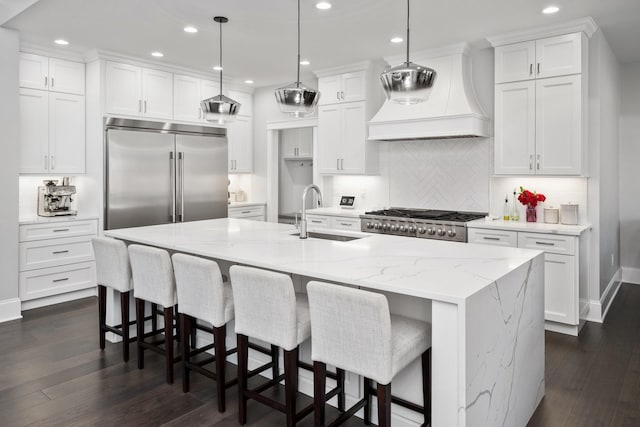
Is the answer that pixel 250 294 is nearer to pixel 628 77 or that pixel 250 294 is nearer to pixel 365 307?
pixel 365 307

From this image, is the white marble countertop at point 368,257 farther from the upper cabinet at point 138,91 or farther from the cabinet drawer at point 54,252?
the upper cabinet at point 138,91

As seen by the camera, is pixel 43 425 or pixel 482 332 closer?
pixel 482 332

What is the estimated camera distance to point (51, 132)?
16.2 ft

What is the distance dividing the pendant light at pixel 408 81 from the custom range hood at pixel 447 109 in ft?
7.26

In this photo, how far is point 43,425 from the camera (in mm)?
2502

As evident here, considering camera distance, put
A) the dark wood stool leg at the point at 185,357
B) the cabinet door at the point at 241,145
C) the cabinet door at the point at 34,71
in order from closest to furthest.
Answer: the dark wood stool leg at the point at 185,357 → the cabinet door at the point at 34,71 → the cabinet door at the point at 241,145

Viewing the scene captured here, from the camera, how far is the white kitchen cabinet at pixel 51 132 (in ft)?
15.6

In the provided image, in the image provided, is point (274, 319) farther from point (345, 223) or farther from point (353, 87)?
point (353, 87)

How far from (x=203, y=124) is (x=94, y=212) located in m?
1.78

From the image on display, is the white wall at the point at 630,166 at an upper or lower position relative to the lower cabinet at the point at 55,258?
upper

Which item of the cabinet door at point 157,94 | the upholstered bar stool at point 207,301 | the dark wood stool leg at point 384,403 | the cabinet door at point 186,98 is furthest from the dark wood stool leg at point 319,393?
the cabinet door at point 186,98

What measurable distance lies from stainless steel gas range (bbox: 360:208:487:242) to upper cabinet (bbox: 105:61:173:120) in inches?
110

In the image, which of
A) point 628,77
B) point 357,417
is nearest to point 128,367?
point 357,417

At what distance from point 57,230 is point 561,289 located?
4955 mm
